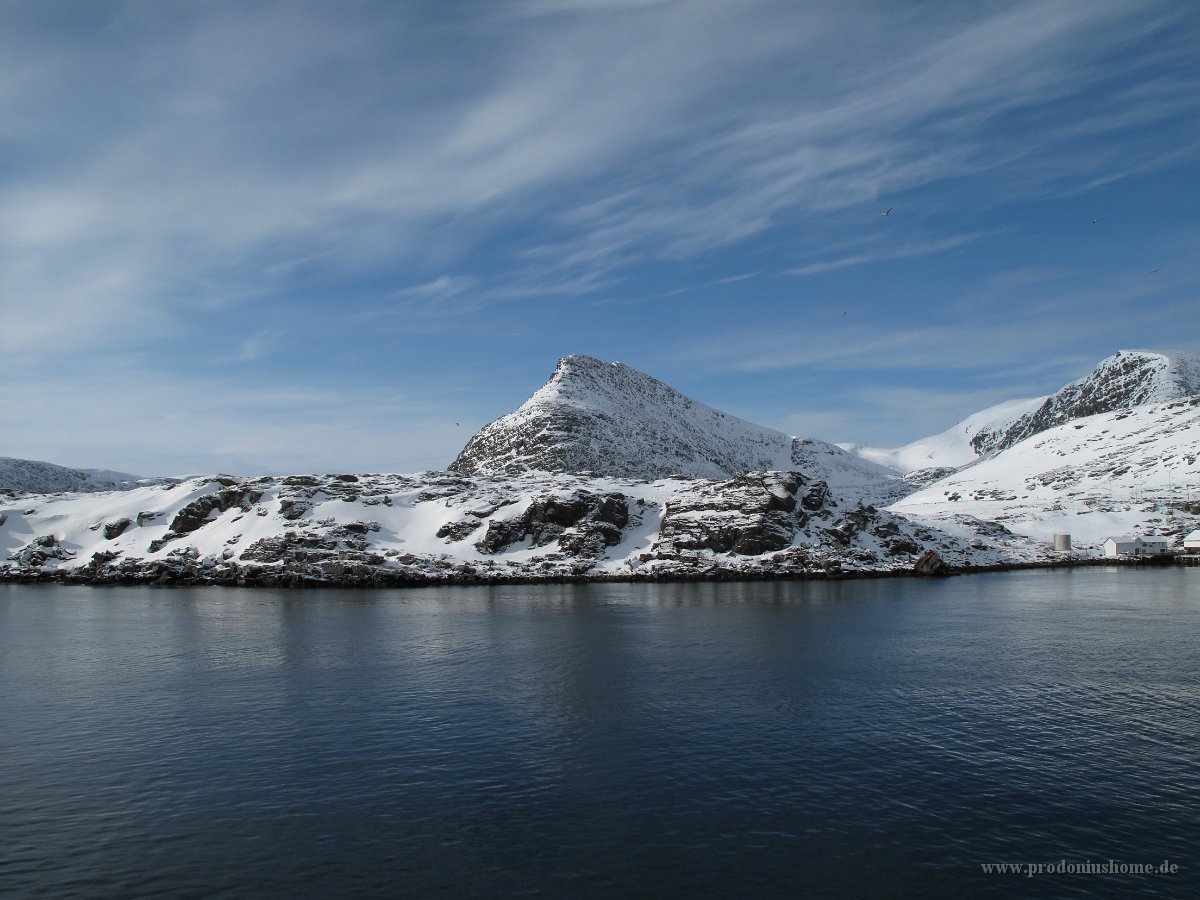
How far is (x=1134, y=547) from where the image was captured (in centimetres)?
16300

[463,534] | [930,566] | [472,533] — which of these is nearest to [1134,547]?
[930,566]

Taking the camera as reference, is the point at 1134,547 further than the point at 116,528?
Yes

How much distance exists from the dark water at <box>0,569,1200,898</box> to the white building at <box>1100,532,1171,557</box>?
113103 mm

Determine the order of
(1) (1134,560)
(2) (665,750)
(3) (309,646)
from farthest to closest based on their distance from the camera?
(1) (1134,560)
(3) (309,646)
(2) (665,750)

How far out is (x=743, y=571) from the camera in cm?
12769

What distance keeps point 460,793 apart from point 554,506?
116829 mm

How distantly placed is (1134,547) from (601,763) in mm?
172613

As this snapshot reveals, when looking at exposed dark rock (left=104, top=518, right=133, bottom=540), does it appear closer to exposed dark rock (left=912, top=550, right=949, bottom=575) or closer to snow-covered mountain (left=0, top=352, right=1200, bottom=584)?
snow-covered mountain (left=0, top=352, right=1200, bottom=584)

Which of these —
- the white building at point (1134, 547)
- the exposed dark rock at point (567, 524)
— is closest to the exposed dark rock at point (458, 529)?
the exposed dark rock at point (567, 524)

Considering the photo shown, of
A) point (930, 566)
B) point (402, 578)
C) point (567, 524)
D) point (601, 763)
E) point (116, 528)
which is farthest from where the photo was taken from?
point (116, 528)

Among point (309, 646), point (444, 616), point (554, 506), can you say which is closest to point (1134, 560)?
point (554, 506)

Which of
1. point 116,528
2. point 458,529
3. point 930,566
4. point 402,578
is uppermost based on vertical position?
point 116,528

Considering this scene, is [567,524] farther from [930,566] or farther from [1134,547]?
[1134,547]

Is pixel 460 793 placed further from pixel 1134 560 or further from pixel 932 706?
pixel 1134 560
